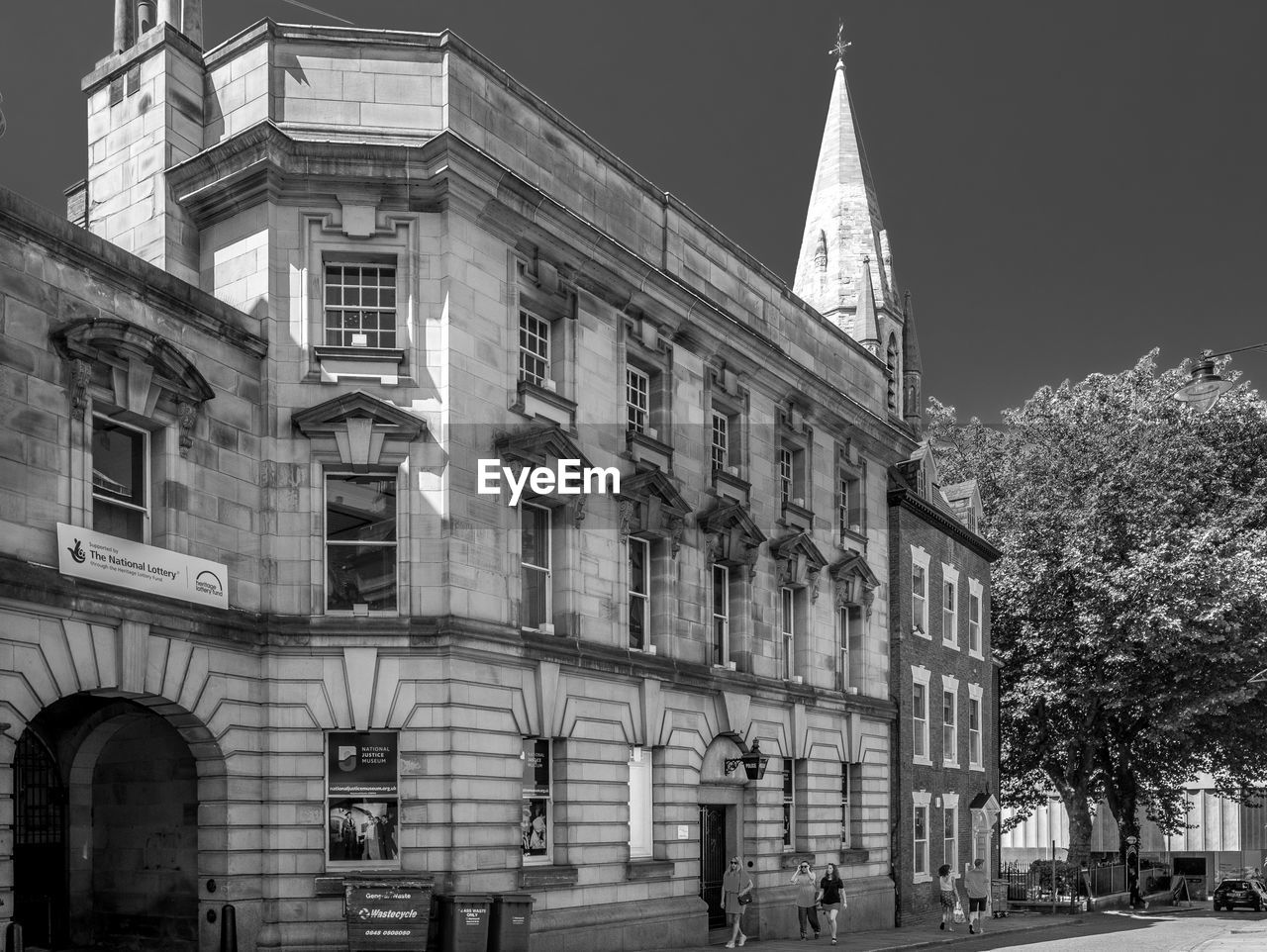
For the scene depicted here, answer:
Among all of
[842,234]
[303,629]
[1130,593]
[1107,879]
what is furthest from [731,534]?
[842,234]

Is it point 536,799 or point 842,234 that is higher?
point 842,234

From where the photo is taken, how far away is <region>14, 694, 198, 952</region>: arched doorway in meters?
19.3

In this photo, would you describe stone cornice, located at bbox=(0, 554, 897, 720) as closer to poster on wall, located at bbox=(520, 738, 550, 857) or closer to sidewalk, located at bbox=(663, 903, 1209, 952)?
poster on wall, located at bbox=(520, 738, 550, 857)

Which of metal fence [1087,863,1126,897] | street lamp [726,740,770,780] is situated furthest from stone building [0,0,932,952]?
metal fence [1087,863,1126,897]

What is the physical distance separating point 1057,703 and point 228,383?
111ft

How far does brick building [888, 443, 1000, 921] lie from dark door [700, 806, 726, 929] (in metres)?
8.35

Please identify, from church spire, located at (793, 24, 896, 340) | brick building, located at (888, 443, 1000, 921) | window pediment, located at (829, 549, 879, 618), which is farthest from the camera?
church spire, located at (793, 24, 896, 340)

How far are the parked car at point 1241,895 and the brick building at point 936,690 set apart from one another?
23.5 feet

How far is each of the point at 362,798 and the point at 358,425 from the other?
5.20m

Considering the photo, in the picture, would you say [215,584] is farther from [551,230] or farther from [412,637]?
[551,230]

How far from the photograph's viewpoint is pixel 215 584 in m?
19.0

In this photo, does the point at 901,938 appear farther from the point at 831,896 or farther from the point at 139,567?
the point at 139,567

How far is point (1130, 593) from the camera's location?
1674 inches

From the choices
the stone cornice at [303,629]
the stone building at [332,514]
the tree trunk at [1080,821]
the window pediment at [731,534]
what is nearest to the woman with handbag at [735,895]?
the stone building at [332,514]
